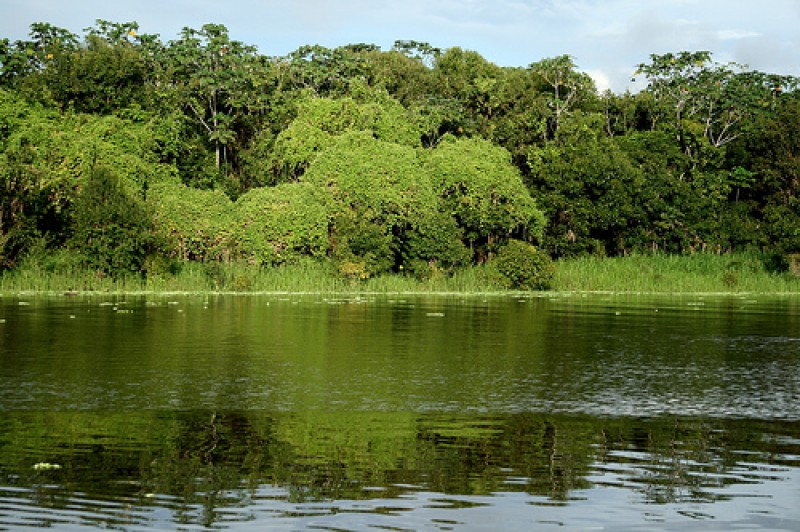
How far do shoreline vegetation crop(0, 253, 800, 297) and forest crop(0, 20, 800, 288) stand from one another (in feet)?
2.55

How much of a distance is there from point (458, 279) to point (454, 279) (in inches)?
8.5

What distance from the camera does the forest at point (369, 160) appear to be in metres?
57.2

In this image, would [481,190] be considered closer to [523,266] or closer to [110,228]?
[523,266]

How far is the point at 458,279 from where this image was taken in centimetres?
5869

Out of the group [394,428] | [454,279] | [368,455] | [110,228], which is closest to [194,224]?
[110,228]

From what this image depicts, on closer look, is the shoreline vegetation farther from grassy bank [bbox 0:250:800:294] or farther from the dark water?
the dark water

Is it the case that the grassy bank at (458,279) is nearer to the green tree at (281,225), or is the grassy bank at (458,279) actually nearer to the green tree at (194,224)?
the green tree at (281,225)

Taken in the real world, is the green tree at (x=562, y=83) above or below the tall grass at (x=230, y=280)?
above

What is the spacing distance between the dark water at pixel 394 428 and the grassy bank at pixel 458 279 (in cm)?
2007

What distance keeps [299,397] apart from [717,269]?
159ft

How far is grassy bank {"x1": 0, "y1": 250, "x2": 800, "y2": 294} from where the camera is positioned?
52.8m

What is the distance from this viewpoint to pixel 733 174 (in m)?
72.1

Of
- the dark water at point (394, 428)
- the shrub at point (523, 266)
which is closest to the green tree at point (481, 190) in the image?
the shrub at point (523, 266)

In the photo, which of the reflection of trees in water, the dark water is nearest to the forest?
the dark water
